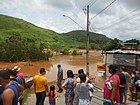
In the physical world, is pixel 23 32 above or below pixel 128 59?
above

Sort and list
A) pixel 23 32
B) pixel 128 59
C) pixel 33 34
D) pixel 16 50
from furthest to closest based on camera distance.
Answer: pixel 33 34 → pixel 23 32 → pixel 16 50 → pixel 128 59

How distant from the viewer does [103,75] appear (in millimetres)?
19406

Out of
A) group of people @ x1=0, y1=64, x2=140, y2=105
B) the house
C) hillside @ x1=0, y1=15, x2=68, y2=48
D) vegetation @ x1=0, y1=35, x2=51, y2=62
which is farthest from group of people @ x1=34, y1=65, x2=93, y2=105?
hillside @ x1=0, y1=15, x2=68, y2=48

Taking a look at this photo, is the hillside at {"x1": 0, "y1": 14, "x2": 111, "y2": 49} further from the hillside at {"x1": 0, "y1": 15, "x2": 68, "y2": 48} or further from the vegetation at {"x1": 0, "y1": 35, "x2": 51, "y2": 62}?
the vegetation at {"x1": 0, "y1": 35, "x2": 51, "y2": 62}

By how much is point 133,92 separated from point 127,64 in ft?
23.3

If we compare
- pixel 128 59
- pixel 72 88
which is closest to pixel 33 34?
pixel 128 59

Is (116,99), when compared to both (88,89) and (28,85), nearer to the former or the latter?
(88,89)

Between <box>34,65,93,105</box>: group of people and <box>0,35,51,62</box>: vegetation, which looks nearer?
<box>34,65,93,105</box>: group of people

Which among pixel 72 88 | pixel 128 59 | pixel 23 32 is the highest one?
pixel 23 32

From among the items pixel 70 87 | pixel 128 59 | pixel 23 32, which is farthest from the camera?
pixel 23 32

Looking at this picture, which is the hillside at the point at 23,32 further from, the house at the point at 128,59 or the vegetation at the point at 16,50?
the house at the point at 128,59

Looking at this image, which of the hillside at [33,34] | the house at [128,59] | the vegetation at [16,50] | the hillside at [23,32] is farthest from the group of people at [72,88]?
the hillside at [23,32]

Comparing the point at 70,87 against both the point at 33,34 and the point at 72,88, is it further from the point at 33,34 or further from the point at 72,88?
the point at 33,34

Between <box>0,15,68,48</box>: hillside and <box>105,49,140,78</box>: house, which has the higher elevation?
<box>0,15,68,48</box>: hillside
